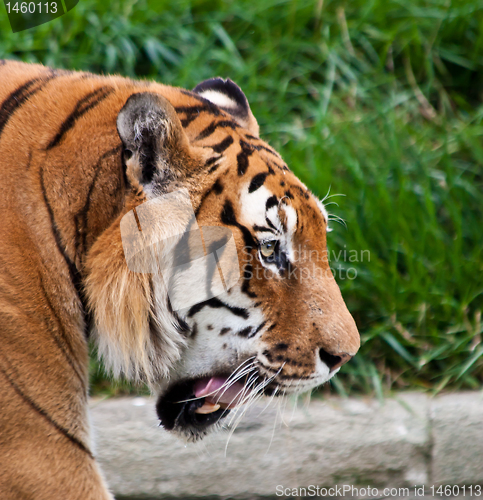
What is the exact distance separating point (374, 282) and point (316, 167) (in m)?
0.86

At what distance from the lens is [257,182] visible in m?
1.85

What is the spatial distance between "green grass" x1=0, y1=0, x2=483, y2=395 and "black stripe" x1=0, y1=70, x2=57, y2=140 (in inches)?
72.7

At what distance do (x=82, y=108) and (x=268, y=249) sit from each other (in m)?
0.73

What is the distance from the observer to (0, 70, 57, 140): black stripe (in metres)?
1.79

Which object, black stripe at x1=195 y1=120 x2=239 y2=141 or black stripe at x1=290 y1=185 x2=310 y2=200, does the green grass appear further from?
black stripe at x1=195 y1=120 x2=239 y2=141

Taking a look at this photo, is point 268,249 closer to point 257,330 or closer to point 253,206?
point 253,206

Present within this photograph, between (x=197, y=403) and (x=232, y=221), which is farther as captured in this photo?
(x=197, y=403)

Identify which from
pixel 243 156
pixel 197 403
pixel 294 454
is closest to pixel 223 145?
pixel 243 156

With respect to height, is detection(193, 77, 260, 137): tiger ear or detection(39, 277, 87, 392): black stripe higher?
detection(193, 77, 260, 137): tiger ear

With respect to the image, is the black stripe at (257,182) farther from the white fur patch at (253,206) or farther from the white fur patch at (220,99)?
the white fur patch at (220,99)

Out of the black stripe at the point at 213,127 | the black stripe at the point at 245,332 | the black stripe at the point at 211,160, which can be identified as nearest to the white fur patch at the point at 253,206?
the black stripe at the point at 211,160

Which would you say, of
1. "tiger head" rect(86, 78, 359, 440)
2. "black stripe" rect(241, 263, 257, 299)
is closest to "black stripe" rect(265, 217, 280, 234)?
"tiger head" rect(86, 78, 359, 440)

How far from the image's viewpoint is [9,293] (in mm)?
1605

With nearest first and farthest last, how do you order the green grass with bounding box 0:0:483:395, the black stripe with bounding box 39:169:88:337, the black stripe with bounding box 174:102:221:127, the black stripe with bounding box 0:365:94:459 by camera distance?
the black stripe with bounding box 0:365:94:459, the black stripe with bounding box 39:169:88:337, the black stripe with bounding box 174:102:221:127, the green grass with bounding box 0:0:483:395
